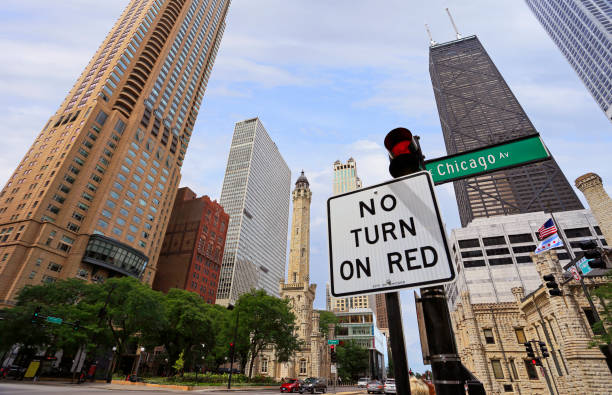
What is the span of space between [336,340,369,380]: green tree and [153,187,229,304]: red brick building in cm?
4725

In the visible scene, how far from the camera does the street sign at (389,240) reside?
2.15m

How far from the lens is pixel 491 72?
144750 millimetres

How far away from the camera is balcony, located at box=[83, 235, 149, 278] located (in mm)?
59906

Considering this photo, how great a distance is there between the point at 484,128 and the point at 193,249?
131607mm

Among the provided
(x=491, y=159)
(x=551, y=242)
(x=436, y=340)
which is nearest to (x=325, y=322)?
(x=551, y=242)

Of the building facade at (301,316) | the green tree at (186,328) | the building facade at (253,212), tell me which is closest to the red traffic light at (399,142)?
the green tree at (186,328)

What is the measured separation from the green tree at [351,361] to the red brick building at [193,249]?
155 feet

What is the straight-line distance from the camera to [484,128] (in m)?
127

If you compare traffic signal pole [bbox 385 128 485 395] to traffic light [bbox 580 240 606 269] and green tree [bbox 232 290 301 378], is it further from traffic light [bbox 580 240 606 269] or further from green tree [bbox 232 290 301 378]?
green tree [bbox 232 290 301 378]

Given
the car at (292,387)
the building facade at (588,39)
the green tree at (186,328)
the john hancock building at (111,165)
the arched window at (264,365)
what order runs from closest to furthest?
the car at (292,387) → the green tree at (186,328) → the john hancock building at (111,165) → the arched window at (264,365) → the building facade at (588,39)

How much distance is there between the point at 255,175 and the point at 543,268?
13885 centimetres

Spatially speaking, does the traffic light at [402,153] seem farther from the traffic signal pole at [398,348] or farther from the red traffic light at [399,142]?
the traffic signal pole at [398,348]

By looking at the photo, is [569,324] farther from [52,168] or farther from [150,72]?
[150,72]

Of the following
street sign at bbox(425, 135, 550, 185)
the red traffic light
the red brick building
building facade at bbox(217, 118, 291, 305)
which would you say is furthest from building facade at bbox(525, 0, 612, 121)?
building facade at bbox(217, 118, 291, 305)
